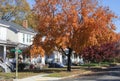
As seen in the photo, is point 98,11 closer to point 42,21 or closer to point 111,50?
point 42,21

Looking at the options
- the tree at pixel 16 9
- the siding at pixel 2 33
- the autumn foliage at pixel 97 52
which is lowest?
the autumn foliage at pixel 97 52

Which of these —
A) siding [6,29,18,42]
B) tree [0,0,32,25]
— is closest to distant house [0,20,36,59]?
siding [6,29,18,42]

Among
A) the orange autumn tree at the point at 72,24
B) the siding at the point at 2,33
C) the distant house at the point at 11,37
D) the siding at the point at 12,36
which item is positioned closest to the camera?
the orange autumn tree at the point at 72,24

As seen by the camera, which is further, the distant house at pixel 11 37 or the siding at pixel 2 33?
the siding at pixel 2 33

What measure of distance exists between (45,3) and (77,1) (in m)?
3.80

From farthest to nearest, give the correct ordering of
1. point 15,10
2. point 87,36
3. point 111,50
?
1. point 15,10
2. point 111,50
3. point 87,36

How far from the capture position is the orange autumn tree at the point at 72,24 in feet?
127

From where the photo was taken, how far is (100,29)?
3897cm

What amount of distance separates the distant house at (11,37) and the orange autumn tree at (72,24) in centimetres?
875

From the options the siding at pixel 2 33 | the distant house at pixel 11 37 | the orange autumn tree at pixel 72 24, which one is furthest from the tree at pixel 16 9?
the orange autumn tree at pixel 72 24

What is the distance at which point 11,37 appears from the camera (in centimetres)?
5459

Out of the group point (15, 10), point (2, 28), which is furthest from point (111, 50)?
point (15, 10)

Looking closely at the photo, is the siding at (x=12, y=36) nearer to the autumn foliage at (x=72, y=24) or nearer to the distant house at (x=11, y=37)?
the distant house at (x=11, y=37)

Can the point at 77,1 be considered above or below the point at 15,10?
below
